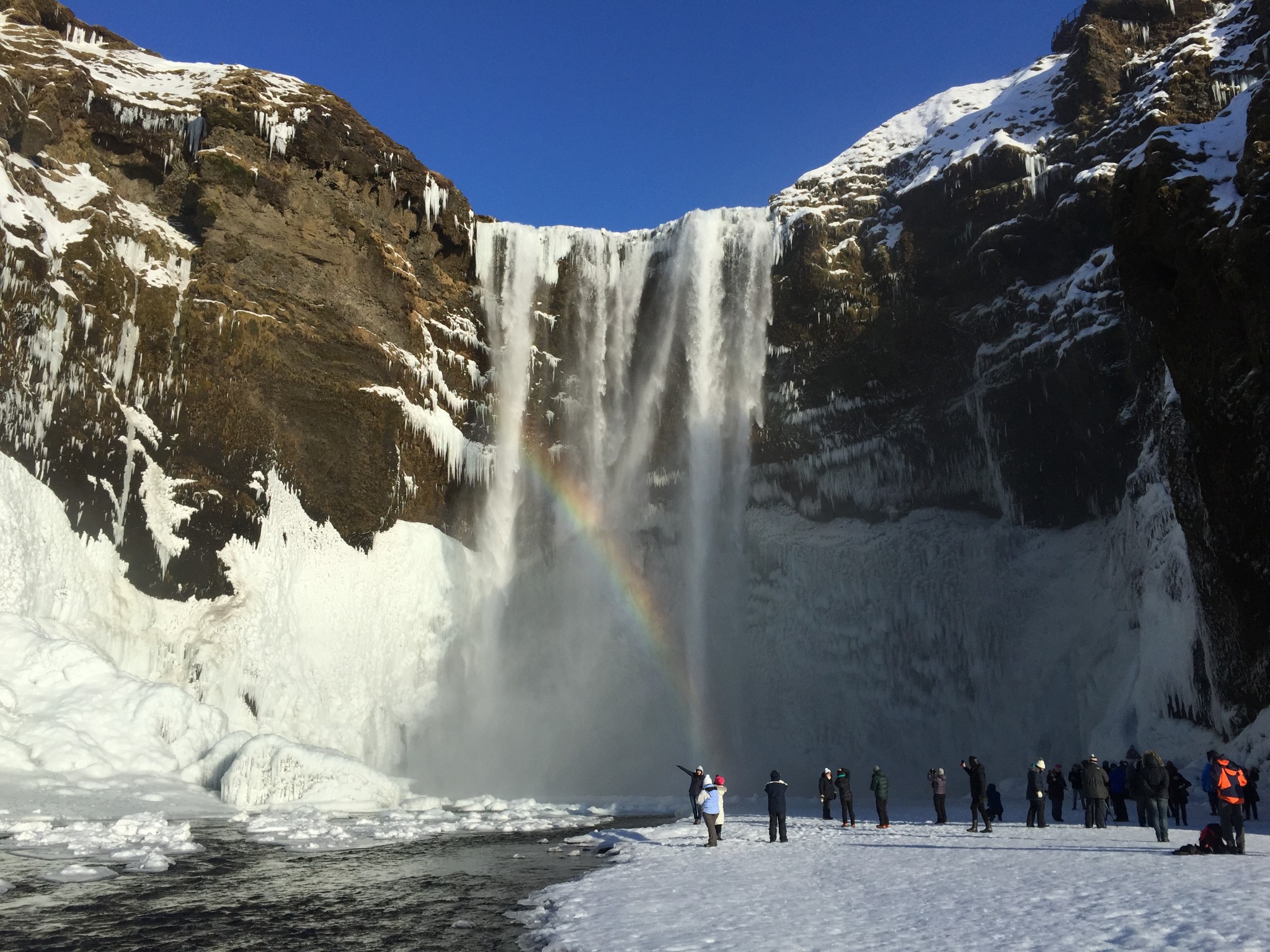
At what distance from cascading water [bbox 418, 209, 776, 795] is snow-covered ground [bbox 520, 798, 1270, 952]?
21.7 m

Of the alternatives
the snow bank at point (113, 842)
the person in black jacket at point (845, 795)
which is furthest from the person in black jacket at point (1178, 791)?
the snow bank at point (113, 842)

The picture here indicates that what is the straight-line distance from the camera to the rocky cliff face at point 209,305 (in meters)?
27.5

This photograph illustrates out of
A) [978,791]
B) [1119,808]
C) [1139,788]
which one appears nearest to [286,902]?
[978,791]

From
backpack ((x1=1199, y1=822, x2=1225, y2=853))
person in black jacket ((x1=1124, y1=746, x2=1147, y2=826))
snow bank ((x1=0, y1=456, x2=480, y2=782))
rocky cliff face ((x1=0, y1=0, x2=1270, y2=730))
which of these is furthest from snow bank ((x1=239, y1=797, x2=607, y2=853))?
backpack ((x1=1199, y1=822, x2=1225, y2=853))

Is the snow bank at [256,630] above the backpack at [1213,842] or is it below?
above

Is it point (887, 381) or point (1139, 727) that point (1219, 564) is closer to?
point (1139, 727)

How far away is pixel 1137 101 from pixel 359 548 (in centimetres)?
3123

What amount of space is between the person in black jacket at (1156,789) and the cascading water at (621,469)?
23.5 m

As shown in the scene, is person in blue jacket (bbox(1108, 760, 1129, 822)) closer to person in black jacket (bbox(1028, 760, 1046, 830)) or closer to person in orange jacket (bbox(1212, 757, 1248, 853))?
person in black jacket (bbox(1028, 760, 1046, 830))

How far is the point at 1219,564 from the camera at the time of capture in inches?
904

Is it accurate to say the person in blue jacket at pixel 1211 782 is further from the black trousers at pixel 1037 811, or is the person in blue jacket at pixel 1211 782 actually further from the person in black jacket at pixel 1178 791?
the person in black jacket at pixel 1178 791

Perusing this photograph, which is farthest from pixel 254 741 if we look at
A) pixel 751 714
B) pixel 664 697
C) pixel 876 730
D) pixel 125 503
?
pixel 876 730

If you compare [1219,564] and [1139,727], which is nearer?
[1219,564]

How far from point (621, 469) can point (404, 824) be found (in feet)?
69.2
